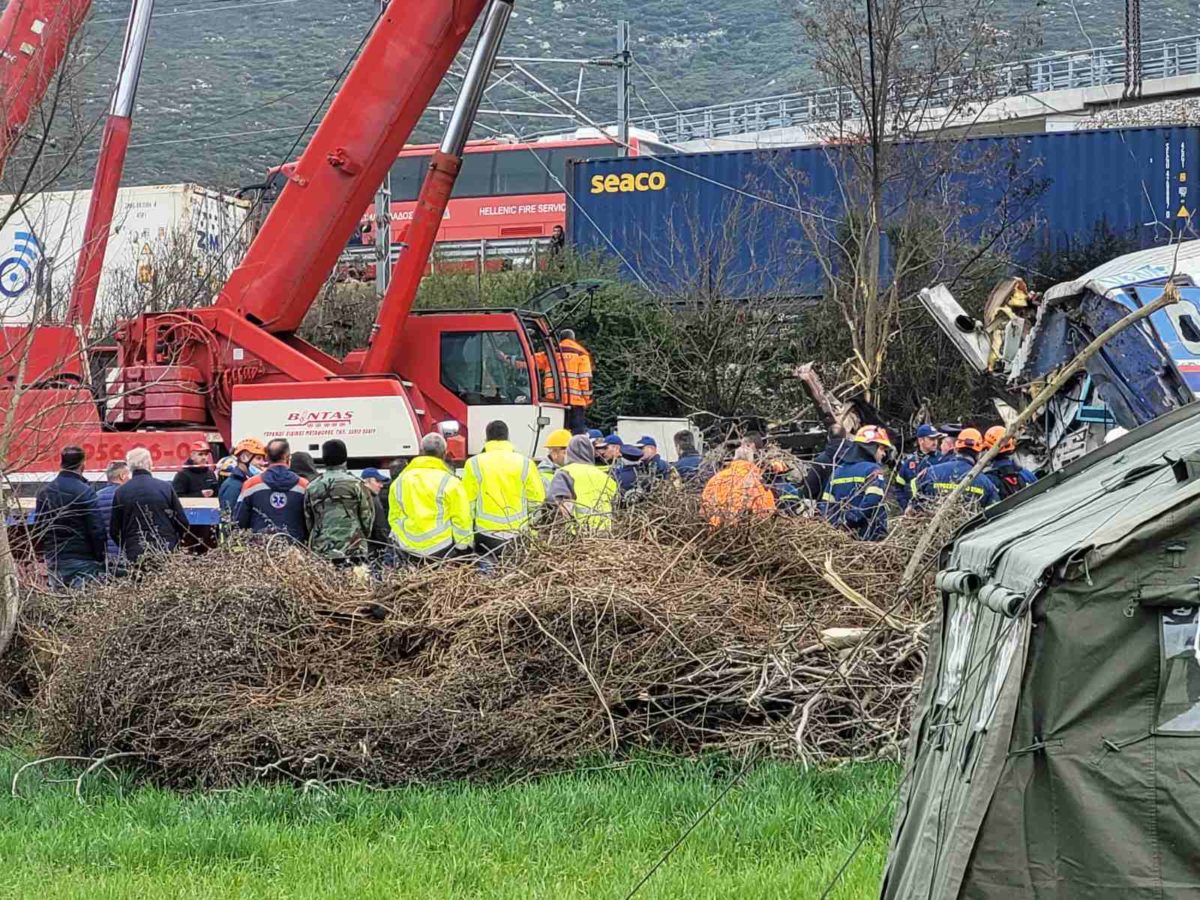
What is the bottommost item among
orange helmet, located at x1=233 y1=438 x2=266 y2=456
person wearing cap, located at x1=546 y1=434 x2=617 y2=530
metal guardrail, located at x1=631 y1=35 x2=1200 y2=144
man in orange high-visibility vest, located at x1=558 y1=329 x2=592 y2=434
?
person wearing cap, located at x1=546 y1=434 x2=617 y2=530

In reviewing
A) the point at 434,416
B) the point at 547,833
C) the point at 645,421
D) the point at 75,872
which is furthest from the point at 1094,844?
the point at 645,421

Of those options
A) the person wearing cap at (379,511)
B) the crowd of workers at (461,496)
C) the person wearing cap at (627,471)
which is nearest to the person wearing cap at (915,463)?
the crowd of workers at (461,496)

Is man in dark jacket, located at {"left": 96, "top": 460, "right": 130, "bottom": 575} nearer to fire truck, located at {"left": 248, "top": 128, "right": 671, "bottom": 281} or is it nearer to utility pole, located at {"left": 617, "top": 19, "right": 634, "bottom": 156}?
utility pole, located at {"left": 617, "top": 19, "right": 634, "bottom": 156}

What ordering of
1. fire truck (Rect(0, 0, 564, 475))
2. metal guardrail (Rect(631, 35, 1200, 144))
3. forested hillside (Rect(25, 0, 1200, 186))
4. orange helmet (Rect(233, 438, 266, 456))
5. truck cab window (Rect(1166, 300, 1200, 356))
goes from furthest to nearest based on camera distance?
1. forested hillside (Rect(25, 0, 1200, 186))
2. metal guardrail (Rect(631, 35, 1200, 144))
3. fire truck (Rect(0, 0, 564, 475))
4. orange helmet (Rect(233, 438, 266, 456))
5. truck cab window (Rect(1166, 300, 1200, 356))

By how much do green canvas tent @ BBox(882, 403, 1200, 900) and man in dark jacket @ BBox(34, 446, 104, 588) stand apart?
28.1 ft

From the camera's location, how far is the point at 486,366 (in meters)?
16.5

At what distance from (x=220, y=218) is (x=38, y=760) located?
2496 cm

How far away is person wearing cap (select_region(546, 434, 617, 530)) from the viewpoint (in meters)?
10.2

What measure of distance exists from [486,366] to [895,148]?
7841 mm

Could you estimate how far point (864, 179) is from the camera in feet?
70.6

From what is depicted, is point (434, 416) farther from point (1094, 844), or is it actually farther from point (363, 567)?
point (1094, 844)

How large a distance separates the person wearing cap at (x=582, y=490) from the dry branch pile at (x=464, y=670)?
66 centimetres

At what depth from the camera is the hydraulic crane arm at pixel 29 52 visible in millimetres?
9648

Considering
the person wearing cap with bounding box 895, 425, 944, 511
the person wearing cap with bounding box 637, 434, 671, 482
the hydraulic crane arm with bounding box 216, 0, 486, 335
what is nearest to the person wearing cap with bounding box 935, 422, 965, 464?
the person wearing cap with bounding box 895, 425, 944, 511
